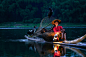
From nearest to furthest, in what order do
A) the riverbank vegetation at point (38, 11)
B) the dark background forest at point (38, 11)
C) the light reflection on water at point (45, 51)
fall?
the light reflection on water at point (45, 51), the riverbank vegetation at point (38, 11), the dark background forest at point (38, 11)

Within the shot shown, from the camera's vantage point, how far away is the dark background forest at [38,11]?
75.1 meters

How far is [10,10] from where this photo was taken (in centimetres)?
7712

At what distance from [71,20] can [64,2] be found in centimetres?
912

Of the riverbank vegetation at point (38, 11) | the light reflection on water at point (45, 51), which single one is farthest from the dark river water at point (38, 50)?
the riverbank vegetation at point (38, 11)

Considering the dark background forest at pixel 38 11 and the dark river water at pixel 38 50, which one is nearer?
the dark river water at pixel 38 50

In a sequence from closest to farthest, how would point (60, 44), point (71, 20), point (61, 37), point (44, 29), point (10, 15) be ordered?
point (60, 44) < point (61, 37) < point (44, 29) < point (71, 20) < point (10, 15)

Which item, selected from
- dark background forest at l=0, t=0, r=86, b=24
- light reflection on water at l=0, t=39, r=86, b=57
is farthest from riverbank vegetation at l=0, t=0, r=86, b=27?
light reflection on water at l=0, t=39, r=86, b=57

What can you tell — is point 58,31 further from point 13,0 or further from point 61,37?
point 13,0

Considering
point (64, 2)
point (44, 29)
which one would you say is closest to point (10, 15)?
point (64, 2)

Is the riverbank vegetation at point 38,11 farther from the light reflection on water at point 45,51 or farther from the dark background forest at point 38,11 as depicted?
the light reflection on water at point 45,51

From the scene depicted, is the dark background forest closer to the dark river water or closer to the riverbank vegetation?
the riverbank vegetation

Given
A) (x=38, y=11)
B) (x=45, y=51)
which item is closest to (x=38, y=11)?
(x=38, y=11)

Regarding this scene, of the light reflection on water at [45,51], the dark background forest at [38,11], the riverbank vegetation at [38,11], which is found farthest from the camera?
the dark background forest at [38,11]

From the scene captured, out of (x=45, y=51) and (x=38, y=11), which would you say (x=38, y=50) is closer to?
(x=45, y=51)
